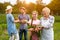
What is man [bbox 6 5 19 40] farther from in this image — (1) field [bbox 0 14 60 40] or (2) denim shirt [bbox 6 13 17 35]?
(1) field [bbox 0 14 60 40]

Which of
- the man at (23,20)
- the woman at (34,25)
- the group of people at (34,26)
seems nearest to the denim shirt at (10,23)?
the group of people at (34,26)

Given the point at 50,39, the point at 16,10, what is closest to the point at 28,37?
the point at 50,39

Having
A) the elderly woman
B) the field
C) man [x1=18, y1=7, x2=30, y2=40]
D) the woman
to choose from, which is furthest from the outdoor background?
the elderly woman

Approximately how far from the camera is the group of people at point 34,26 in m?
2.99

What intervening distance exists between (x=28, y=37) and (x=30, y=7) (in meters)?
0.74

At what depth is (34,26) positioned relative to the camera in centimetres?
309

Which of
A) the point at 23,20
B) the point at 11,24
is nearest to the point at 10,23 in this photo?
the point at 11,24

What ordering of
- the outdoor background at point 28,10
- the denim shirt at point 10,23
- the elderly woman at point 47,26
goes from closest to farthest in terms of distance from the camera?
the elderly woman at point 47,26 < the denim shirt at point 10,23 < the outdoor background at point 28,10

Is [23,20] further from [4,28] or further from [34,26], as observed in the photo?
[4,28]

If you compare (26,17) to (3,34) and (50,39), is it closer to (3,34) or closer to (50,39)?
(50,39)

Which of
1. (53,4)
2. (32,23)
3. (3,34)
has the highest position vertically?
(53,4)

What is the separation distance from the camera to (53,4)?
404cm

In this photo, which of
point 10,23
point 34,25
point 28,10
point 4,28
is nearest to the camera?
point 34,25

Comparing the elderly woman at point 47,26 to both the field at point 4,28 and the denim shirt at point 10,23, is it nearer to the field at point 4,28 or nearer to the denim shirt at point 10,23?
the denim shirt at point 10,23
